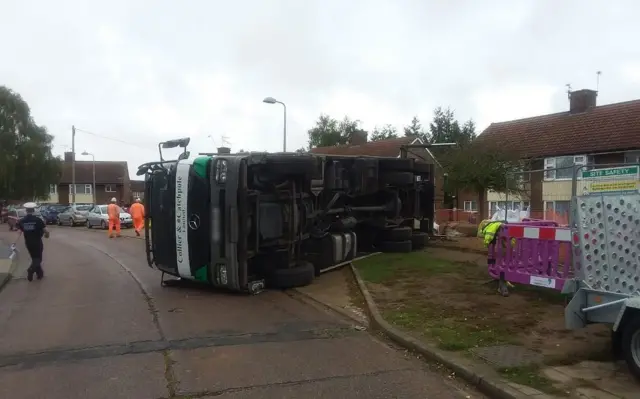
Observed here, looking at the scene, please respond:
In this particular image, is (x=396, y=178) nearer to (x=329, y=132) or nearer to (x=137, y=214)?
(x=137, y=214)

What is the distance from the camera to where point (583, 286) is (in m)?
6.17

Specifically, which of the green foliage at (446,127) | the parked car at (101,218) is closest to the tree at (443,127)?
the green foliage at (446,127)

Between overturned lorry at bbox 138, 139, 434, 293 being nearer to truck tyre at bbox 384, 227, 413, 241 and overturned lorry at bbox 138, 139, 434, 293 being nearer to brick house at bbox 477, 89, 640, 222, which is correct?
truck tyre at bbox 384, 227, 413, 241

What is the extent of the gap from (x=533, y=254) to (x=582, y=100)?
30574 millimetres

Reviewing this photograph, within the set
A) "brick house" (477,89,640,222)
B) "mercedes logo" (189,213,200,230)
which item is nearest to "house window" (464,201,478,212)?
"brick house" (477,89,640,222)

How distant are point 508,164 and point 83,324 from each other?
878 inches

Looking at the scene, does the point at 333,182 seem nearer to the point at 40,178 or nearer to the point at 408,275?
the point at 408,275

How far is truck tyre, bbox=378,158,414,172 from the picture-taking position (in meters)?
13.8

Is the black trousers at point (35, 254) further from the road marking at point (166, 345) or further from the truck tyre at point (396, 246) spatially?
the truck tyre at point (396, 246)

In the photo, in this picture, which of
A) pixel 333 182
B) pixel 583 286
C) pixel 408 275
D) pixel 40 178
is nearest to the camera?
pixel 583 286

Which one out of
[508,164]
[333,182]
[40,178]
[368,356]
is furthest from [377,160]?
[40,178]

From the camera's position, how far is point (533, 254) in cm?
816

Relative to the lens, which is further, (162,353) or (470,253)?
(470,253)

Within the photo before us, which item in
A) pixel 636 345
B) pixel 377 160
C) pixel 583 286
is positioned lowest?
pixel 636 345
